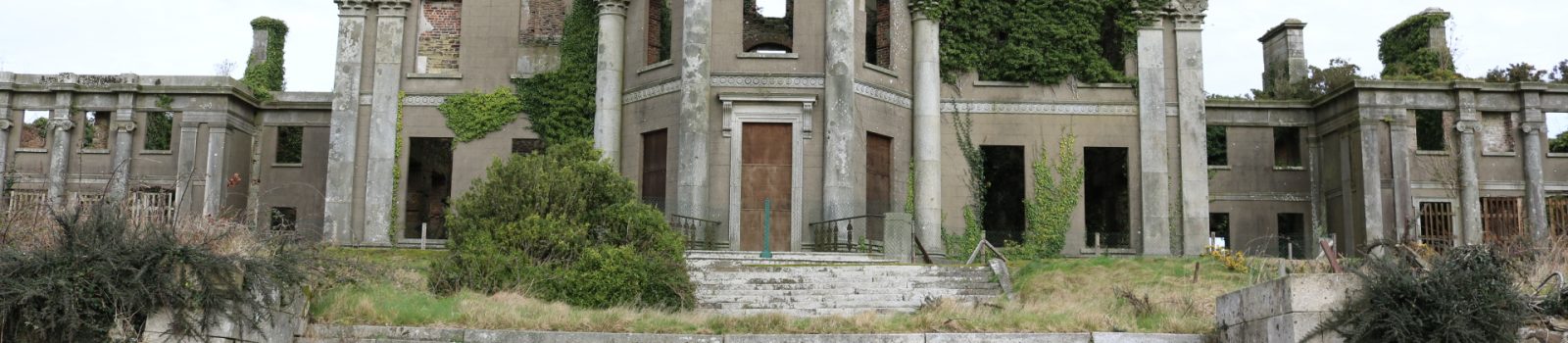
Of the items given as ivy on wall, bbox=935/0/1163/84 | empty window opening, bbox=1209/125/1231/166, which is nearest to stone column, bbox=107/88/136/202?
ivy on wall, bbox=935/0/1163/84

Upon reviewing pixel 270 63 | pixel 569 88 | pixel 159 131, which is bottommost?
pixel 159 131

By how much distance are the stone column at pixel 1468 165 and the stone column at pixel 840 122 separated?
14.2m

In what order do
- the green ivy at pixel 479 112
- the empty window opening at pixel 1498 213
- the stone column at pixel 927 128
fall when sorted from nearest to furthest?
the stone column at pixel 927 128 → the green ivy at pixel 479 112 → the empty window opening at pixel 1498 213

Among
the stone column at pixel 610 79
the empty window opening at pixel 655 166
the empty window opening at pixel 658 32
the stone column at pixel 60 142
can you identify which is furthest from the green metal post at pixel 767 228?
the stone column at pixel 60 142

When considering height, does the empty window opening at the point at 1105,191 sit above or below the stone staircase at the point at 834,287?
above

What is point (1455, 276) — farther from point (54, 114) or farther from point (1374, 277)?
point (54, 114)

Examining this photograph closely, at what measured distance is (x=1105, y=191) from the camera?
1303 inches

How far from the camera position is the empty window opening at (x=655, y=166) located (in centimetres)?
2586

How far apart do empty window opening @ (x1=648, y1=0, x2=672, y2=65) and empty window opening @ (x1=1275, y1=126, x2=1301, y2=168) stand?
48.4ft

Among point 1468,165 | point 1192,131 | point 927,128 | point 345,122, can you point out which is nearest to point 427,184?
point 345,122

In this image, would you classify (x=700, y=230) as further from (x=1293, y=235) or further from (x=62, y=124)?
(x=62, y=124)

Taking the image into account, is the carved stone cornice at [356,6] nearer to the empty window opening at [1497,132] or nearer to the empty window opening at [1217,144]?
the empty window opening at [1217,144]

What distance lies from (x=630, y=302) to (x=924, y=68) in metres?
12.0

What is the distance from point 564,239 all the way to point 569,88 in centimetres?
1028
